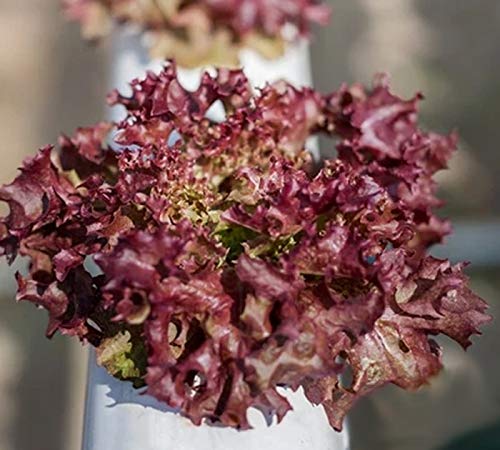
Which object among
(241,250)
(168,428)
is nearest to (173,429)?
(168,428)

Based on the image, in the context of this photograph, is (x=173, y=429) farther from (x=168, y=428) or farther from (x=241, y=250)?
(x=241, y=250)

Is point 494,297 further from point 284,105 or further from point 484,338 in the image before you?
point 284,105

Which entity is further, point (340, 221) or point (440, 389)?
point (440, 389)

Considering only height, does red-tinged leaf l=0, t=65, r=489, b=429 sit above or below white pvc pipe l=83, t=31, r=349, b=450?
above

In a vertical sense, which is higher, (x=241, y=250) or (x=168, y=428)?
(x=241, y=250)

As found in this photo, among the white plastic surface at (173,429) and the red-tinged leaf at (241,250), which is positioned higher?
the red-tinged leaf at (241,250)

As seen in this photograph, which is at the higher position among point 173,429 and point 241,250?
point 241,250

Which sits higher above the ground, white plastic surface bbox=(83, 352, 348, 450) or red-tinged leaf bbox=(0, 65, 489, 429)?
red-tinged leaf bbox=(0, 65, 489, 429)

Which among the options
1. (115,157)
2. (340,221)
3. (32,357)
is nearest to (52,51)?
(32,357)
